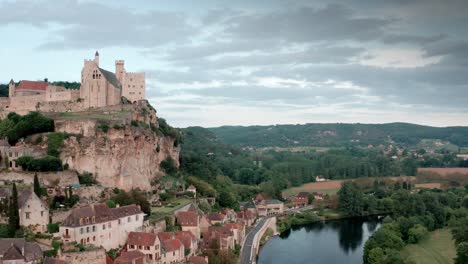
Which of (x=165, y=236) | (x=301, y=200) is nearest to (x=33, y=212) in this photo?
(x=165, y=236)

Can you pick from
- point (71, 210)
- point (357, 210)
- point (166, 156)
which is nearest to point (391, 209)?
point (357, 210)

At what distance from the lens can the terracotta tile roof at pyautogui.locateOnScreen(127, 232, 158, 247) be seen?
3803 cm

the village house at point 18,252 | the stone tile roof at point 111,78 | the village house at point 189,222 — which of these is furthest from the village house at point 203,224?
the village house at point 18,252

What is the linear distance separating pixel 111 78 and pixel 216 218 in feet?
57.0

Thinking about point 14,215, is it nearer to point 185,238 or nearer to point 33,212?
point 33,212

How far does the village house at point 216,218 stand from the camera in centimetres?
5234

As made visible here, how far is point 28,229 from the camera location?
35281 mm

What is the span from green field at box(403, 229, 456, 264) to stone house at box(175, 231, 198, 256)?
1787 centimetres

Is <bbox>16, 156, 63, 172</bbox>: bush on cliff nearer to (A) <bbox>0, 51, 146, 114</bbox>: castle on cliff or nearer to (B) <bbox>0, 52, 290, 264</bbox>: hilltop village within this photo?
(B) <bbox>0, 52, 290, 264</bbox>: hilltop village

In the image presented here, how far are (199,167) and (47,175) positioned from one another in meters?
26.9

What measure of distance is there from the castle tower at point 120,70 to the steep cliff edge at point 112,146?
5.17 meters

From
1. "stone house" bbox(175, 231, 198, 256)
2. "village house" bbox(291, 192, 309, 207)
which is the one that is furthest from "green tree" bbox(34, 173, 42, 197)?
"village house" bbox(291, 192, 309, 207)

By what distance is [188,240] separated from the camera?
42.5 m

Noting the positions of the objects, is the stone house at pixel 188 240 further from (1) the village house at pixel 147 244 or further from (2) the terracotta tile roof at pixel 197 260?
(1) the village house at pixel 147 244
